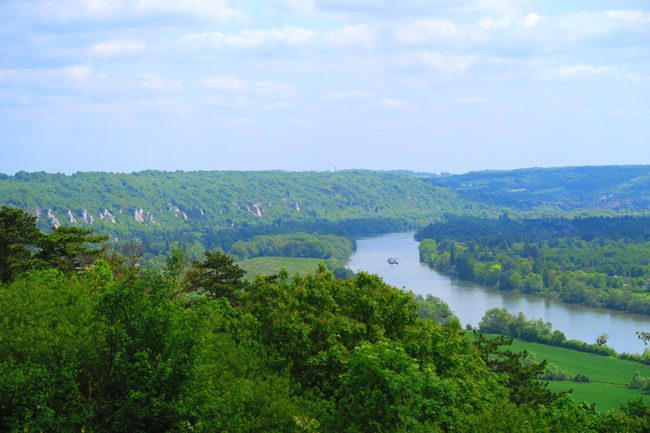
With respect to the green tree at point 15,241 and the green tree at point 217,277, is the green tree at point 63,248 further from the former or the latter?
the green tree at point 217,277

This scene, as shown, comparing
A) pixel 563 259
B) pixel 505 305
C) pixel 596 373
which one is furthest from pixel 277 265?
pixel 596 373

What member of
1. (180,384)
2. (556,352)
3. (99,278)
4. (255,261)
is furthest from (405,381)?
(255,261)

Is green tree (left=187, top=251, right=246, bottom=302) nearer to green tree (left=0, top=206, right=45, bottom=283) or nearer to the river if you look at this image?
green tree (left=0, top=206, right=45, bottom=283)

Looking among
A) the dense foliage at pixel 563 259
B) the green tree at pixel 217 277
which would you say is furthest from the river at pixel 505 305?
the green tree at pixel 217 277

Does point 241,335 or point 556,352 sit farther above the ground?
point 241,335

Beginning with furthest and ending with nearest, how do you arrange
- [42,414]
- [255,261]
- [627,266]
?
1. [255,261]
2. [627,266]
3. [42,414]

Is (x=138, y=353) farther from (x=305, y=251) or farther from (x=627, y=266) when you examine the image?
(x=305, y=251)

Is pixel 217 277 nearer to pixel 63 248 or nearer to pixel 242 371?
pixel 63 248
